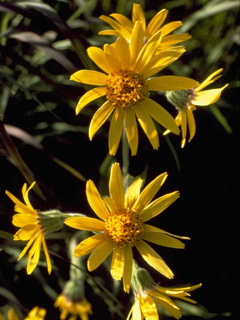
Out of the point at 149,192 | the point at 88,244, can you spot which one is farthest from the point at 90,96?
the point at 88,244

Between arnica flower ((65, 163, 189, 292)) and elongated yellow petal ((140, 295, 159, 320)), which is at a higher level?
arnica flower ((65, 163, 189, 292))

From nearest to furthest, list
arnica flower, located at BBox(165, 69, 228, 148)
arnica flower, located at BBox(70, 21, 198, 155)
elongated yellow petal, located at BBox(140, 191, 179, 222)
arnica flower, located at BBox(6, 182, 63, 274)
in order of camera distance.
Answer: arnica flower, located at BBox(6, 182, 63, 274) < arnica flower, located at BBox(70, 21, 198, 155) < elongated yellow petal, located at BBox(140, 191, 179, 222) < arnica flower, located at BBox(165, 69, 228, 148)

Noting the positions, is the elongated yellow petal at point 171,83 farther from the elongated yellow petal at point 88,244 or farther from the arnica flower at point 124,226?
the elongated yellow petal at point 88,244

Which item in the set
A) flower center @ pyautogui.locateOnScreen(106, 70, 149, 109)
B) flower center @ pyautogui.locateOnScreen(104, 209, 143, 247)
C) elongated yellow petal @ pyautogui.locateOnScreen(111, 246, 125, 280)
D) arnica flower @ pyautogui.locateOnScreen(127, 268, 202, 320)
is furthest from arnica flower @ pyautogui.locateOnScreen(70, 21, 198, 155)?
arnica flower @ pyautogui.locateOnScreen(127, 268, 202, 320)

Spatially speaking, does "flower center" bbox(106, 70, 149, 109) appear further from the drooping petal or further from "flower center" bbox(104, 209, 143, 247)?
"flower center" bbox(104, 209, 143, 247)

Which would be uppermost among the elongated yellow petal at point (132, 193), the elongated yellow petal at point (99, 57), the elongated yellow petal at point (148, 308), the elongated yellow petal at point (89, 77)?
the elongated yellow petal at point (99, 57)

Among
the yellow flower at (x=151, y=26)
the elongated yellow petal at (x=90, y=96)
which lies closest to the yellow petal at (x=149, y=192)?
the elongated yellow petal at (x=90, y=96)

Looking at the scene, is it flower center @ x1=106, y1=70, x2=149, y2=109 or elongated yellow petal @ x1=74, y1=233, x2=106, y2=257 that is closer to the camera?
elongated yellow petal @ x1=74, y1=233, x2=106, y2=257
